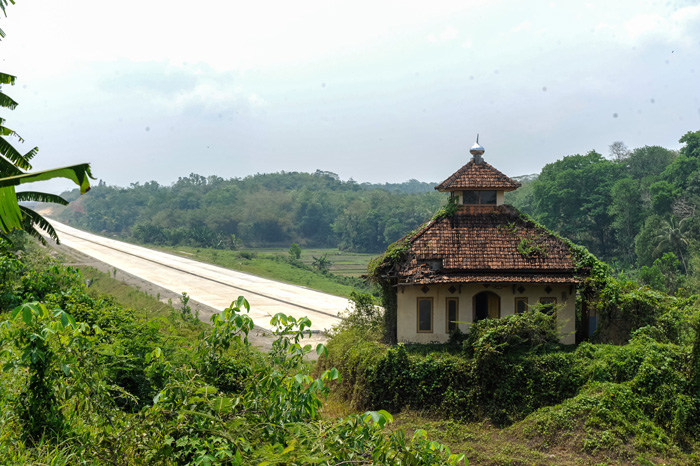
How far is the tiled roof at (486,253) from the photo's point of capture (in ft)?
63.6

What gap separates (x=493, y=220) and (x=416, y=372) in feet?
22.4

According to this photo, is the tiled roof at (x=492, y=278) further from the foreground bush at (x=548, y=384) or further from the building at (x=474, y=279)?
the foreground bush at (x=548, y=384)

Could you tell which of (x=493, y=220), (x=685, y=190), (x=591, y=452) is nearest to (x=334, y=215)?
(x=685, y=190)

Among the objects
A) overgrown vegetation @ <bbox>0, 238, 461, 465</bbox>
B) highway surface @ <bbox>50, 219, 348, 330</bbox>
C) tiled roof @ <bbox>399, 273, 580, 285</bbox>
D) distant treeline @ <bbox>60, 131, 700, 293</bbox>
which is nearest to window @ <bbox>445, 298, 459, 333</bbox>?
tiled roof @ <bbox>399, 273, 580, 285</bbox>

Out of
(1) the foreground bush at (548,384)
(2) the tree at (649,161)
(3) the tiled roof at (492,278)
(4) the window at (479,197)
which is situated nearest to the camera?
(1) the foreground bush at (548,384)

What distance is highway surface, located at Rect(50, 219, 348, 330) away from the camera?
38594 millimetres

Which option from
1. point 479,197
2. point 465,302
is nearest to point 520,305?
point 465,302

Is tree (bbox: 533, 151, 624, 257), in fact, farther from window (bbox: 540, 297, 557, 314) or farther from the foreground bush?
the foreground bush

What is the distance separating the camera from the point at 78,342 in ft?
19.5

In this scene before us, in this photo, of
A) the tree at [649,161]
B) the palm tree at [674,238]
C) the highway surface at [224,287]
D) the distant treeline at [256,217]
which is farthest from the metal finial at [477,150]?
the distant treeline at [256,217]

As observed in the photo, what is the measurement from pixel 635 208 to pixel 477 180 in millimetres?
40933

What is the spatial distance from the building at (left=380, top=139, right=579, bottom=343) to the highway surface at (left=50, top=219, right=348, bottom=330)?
13531mm

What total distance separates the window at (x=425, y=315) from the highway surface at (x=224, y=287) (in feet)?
43.9

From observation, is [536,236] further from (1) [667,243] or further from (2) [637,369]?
(1) [667,243]
